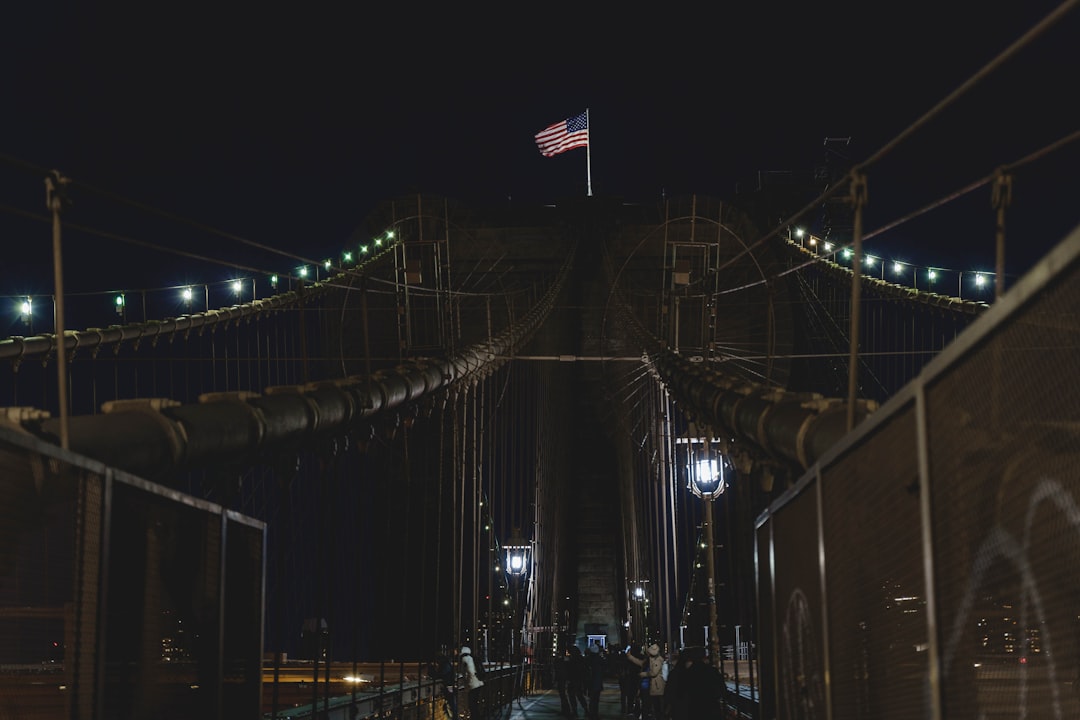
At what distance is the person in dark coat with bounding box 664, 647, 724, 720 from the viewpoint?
9.16m

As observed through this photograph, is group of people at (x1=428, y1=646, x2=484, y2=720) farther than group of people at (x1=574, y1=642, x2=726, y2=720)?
Yes

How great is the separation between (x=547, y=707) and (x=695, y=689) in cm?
1384

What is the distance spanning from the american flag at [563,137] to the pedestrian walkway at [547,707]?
40.5ft

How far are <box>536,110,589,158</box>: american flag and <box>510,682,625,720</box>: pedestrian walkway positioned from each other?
12.4m

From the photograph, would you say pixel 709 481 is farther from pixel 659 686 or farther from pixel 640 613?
pixel 640 613

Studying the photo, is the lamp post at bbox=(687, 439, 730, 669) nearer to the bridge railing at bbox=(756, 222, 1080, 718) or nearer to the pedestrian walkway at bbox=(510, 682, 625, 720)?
the pedestrian walkway at bbox=(510, 682, 625, 720)

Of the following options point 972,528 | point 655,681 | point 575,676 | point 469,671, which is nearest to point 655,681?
point 655,681

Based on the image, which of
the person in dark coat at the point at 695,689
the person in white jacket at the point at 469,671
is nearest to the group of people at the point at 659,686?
the person in dark coat at the point at 695,689

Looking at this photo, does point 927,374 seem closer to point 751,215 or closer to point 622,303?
point 622,303

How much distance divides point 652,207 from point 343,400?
949 inches

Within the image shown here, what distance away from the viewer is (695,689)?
30.2 ft

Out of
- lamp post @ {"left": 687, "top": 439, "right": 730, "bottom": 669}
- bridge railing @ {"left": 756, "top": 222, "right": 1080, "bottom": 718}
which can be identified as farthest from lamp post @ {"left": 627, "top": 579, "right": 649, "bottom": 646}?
bridge railing @ {"left": 756, "top": 222, "right": 1080, "bottom": 718}

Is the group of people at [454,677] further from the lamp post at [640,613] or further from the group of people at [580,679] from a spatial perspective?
the lamp post at [640,613]

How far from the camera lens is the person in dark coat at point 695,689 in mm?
9164
